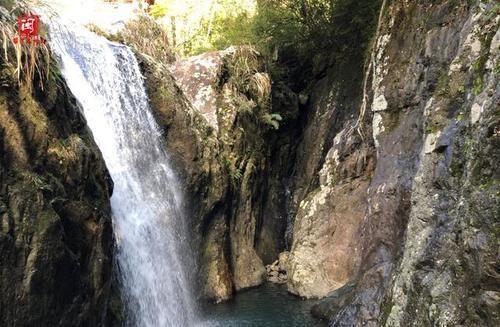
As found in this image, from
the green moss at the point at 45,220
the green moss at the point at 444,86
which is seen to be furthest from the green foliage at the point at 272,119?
the green moss at the point at 45,220

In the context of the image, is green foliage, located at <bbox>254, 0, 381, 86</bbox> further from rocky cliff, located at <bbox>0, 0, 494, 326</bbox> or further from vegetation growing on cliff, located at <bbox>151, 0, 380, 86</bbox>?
rocky cliff, located at <bbox>0, 0, 494, 326</bbox>

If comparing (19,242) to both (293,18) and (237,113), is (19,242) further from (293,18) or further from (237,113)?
(293,18)

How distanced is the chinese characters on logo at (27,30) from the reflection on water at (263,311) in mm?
6383

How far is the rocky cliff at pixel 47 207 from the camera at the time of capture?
548cm

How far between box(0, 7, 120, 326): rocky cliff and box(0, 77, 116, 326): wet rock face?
0.4 inches

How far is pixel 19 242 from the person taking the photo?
5.48 meters

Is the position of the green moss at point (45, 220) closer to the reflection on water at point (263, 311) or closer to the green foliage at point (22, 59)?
the green foliage at point (22, 59)

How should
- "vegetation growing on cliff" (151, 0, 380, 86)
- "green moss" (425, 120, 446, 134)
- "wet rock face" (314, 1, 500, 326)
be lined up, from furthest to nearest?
"vegetation growing on cliff" (151, 0, 380, 86) < "green moss" (425, 120, 446, 134) < "wet rock face" (314, 1, 500, 326)

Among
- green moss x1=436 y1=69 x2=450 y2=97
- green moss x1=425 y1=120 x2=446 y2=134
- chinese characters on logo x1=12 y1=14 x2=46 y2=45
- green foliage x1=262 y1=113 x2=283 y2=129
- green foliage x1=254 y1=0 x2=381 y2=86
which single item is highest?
green foliage x1=254 y1=0 x2=381 y2=86

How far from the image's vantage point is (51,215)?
586cm

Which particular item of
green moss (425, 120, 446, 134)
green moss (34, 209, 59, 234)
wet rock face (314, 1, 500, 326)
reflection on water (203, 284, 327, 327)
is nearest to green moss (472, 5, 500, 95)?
wet rock face (314, 1, 500, 326)

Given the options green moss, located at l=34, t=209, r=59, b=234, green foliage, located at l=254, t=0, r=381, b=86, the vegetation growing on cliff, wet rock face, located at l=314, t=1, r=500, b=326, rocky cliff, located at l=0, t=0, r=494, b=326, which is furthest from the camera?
green foliage, located at l=254, t=0, r=381, b=86

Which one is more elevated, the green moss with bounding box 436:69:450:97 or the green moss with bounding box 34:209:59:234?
the green moss with bounding box 436:69:450:97

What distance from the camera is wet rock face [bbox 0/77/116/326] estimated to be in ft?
17.9
